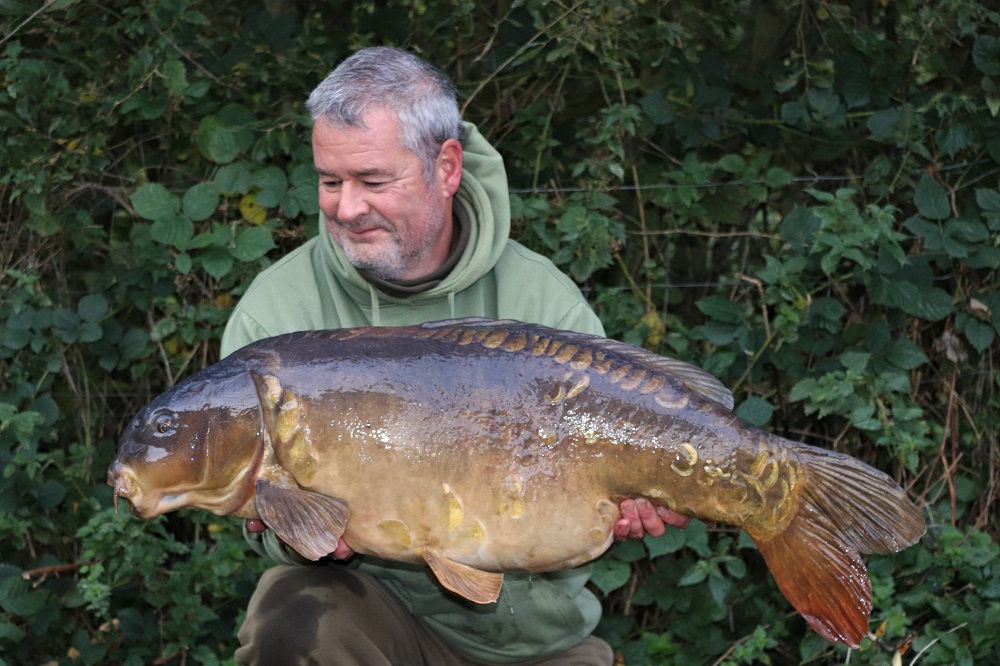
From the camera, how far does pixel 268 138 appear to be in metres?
3.82

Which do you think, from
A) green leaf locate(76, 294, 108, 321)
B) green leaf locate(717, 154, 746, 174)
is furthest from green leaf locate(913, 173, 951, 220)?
green leaf locate(76, 294, 108, 321)

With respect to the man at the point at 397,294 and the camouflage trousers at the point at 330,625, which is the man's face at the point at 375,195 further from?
the camouflage trousers at the point at 330,625

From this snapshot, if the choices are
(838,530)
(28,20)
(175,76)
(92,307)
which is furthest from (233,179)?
(838,530)

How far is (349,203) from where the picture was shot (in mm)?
2713

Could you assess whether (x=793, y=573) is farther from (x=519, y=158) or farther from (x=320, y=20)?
(x=320, y=20)

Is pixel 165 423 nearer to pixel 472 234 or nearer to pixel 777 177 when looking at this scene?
pixel 472 234

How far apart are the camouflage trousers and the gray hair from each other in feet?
2.66

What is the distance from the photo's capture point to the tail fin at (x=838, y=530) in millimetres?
2287

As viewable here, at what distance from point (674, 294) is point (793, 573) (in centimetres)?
176

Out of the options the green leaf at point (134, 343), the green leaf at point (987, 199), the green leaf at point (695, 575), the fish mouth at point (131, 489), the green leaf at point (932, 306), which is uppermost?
the fish mouth at point (131, 489)

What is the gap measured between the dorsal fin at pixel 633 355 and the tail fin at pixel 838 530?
6.7 inches

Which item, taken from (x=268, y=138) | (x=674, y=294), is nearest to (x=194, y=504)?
(x=268, y=138)

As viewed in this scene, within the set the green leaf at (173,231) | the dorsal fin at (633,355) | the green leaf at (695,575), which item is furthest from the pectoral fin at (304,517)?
the green leaf at (173,231)

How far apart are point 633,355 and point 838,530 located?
0.43 meters
